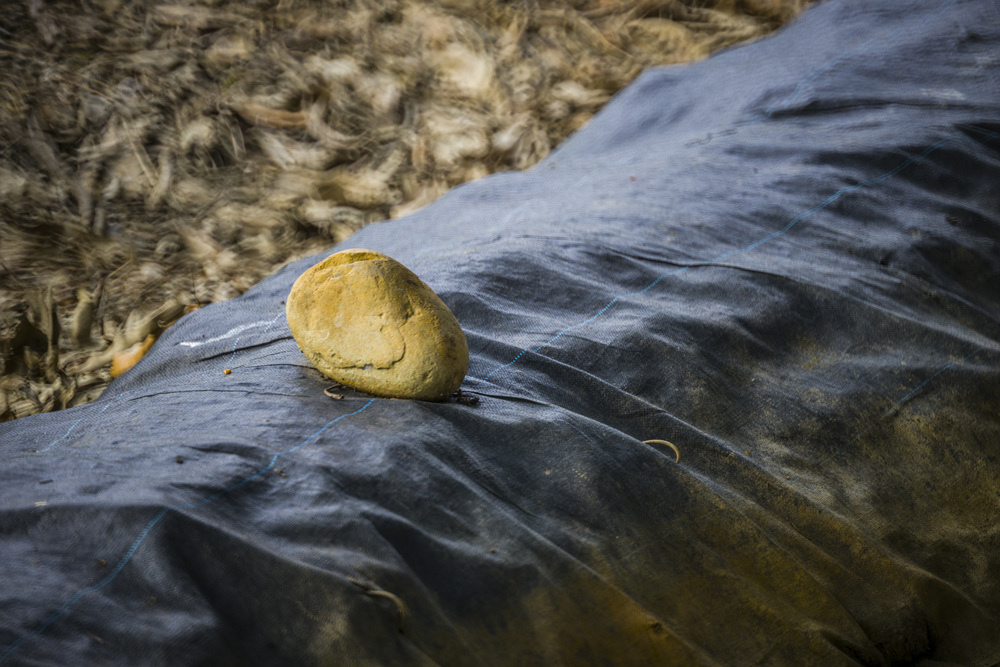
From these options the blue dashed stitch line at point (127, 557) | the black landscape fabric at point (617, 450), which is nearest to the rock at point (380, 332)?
the black landscape fabric at point (617, 450)

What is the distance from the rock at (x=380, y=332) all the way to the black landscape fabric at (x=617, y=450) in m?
0.06

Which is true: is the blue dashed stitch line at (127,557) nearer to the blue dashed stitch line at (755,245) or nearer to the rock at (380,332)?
the rock at (380,332)

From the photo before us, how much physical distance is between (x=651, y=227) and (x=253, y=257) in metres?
2.05

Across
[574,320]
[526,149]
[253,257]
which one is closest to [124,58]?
[253,257]

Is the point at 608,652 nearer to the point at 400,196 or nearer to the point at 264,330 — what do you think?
the point at 264,330

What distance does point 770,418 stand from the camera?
1.57 metres

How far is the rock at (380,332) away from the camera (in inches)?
50.3

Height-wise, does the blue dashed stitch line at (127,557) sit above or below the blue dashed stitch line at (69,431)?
above

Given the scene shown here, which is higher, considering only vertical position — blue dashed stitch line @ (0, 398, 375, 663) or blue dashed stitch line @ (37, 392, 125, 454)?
blue dashed stitch line @ (0, 398, 375, 663)

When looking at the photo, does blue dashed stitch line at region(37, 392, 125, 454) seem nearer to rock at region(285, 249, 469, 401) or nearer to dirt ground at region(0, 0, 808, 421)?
rock at region(285, 249, 469, 401)

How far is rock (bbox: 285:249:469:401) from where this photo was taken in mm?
1277

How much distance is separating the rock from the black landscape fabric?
0.18 feet

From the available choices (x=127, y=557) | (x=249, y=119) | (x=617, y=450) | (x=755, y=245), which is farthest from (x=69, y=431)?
(x=249, y=119)

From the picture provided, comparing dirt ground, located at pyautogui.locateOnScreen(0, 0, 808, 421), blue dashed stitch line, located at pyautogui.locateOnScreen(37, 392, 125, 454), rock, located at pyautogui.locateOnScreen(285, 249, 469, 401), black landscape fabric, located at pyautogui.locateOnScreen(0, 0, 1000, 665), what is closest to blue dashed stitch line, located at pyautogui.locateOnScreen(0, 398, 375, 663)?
black landscape fabric, located at pyautogui.locateOnScreen(0, 0, 1000, 665)
